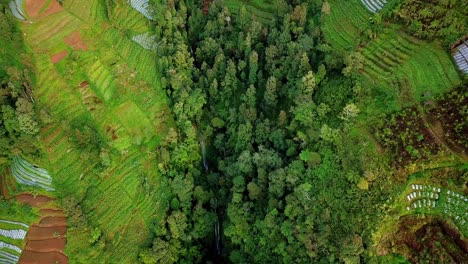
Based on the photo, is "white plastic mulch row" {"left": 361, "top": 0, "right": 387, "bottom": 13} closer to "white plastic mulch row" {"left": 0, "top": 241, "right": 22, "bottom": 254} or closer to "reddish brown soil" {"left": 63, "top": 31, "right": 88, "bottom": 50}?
"reddish brown soil" {"left": 63, "top": 31, "right": 88, "bottom": 50}

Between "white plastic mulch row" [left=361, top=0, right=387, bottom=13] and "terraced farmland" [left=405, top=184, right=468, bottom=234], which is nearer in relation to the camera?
"terraced farmland" [left=405, top=184, right=468, bottom=234]

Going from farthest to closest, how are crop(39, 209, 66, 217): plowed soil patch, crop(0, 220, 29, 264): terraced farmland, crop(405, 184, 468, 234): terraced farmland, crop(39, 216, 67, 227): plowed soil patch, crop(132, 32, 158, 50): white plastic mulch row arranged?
crop(132, 32, 158, 50): white plastic mulch row, crop(39, 209, 66, 217): plowed soil patch, crop(39, 216, 67, 227): plowed soil patch, crop(0, 220, 29, 264): terraced farmland, crop(405, 184, 468, 234): terraced farmland

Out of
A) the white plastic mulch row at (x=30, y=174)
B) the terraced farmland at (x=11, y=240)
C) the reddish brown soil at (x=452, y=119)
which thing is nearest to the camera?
the reddish brown soil at (x=452, y=119)

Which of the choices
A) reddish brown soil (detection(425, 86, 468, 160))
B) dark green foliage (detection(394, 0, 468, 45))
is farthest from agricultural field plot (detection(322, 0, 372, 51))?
reddish brown soil (detection(425, 86, 468, 160))

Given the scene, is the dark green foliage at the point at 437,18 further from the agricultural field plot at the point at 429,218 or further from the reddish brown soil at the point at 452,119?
the agricultural field plot at the point at 429,218

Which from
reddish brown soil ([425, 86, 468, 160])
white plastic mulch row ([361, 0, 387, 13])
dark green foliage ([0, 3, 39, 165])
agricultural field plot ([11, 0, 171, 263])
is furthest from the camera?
white plastic mulch row ([361, 0, 387, 13])

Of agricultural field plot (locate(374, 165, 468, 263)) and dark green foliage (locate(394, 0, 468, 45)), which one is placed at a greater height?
dark green foliage (locate(394, 0, 468, 45))

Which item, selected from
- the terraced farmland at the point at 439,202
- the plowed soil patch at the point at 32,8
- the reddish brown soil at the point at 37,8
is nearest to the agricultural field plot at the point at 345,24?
the terraced farmland at the point at 439,202
